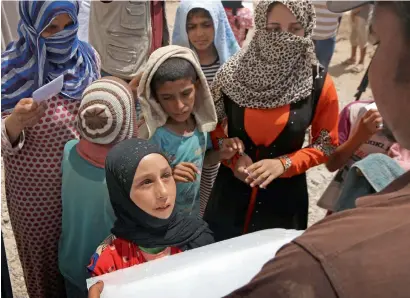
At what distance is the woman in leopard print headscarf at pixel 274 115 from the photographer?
2074mm

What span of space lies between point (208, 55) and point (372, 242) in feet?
8.30

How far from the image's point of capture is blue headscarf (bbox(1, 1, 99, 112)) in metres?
2.08

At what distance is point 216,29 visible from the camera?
3059 millimetres

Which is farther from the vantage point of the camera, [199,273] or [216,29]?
[216,29]

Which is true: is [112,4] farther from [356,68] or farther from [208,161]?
[356,68]

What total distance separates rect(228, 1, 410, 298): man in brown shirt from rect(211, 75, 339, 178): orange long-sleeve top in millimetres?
1315

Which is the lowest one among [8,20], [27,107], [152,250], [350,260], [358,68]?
[358,68]

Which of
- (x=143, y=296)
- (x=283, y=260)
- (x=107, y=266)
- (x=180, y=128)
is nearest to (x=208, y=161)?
(x=180, y=128)

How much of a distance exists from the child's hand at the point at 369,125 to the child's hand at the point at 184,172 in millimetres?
737

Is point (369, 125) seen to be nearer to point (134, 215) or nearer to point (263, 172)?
point (263, 172)

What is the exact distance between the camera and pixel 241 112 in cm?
215

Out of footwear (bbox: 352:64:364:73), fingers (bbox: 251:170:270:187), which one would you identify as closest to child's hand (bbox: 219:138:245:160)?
fingers (bbox: 251:170:270:187)

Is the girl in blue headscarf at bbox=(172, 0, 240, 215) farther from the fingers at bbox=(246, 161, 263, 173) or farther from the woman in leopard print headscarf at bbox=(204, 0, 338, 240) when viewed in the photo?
the fingers at bbox=(246, 161, 263, 173)

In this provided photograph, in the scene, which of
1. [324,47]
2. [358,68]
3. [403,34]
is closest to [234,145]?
[403,34]
